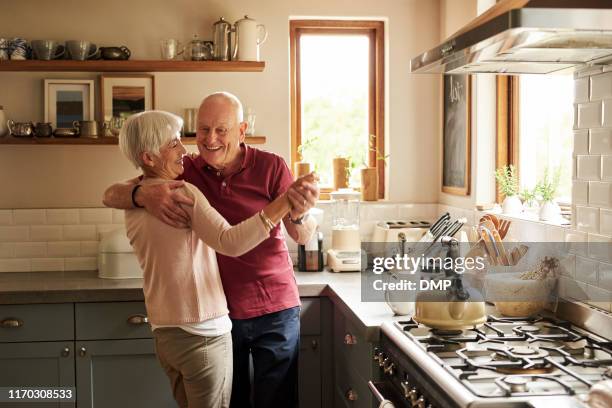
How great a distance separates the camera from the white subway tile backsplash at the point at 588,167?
2479 millimetres

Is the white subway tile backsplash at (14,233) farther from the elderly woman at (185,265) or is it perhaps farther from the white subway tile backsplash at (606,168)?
the white subway tile backsplash at (606,168)

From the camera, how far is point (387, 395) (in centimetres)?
239

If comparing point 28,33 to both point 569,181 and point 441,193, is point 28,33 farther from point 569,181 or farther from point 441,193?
point 569,181

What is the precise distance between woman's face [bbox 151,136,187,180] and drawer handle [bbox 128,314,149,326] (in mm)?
1180

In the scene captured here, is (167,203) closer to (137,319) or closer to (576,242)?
(137,319)

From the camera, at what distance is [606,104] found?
242 centimetres

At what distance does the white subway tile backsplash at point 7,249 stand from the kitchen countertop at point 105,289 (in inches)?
10.1

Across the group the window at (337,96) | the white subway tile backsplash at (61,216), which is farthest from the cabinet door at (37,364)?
the window at (337,96)

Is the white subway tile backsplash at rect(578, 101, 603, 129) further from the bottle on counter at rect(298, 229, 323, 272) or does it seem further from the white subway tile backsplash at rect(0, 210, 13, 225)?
the white subway tile backsplash at rect(0, 210, 13, 225)

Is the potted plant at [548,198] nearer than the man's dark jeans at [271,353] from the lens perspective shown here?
No

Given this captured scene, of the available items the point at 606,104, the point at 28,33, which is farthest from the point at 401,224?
the point at 28,33

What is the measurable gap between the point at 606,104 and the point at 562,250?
58 cm

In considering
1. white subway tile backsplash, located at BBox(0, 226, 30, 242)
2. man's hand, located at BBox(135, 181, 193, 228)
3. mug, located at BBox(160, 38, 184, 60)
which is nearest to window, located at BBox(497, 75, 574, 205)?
man's hand, located at BBox(135, 181, 193, 228)

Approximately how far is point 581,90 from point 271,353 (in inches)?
57.7
